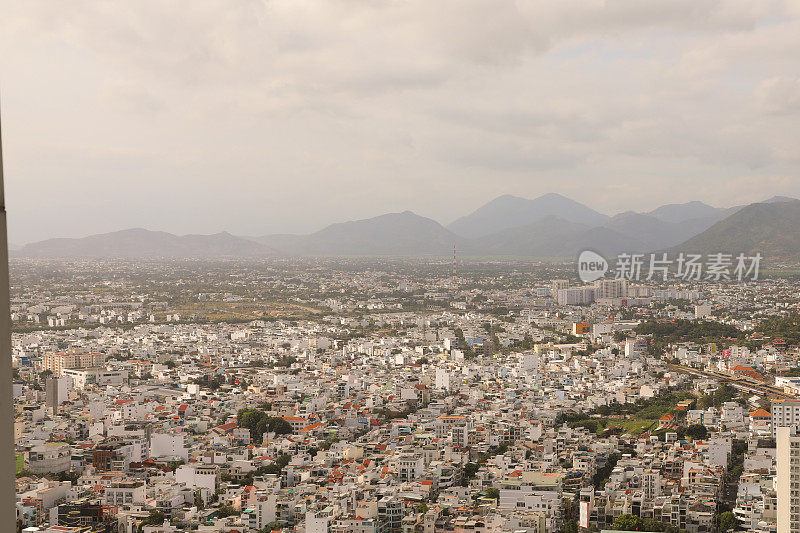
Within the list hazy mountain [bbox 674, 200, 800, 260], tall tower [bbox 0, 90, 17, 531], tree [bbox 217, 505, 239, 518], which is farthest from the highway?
tall tower [bbox 0, 90, 17, 531]

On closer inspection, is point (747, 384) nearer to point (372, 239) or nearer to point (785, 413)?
point (785, 413)

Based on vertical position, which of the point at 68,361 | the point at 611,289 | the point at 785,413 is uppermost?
the point at 611,289

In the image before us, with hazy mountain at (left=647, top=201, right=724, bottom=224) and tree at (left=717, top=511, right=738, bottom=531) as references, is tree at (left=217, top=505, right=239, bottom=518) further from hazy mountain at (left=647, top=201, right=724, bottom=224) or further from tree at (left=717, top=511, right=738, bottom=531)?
hazy mountain at (left=647, top=201, right=724, bottom=224)

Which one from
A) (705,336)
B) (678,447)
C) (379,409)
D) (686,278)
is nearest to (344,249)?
(686,278)

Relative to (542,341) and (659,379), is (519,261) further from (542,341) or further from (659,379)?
(659,379)

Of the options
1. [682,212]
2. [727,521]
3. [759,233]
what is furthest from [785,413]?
[682,212]

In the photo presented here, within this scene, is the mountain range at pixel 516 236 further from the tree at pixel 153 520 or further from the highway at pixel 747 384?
the tree at pixel 153 520
